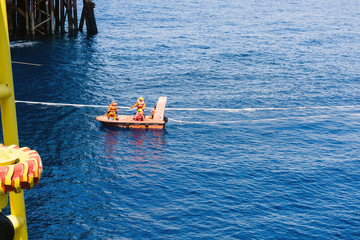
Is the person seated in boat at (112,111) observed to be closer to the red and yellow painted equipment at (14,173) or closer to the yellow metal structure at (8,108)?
the yellow metal structure at (8,108)

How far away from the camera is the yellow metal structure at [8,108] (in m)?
5.45

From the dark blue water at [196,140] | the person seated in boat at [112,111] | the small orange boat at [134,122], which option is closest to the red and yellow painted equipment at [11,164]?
the dark blue water at [196,140]

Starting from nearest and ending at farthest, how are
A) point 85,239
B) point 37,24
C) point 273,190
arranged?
point 85,239
point 273,190
point 37,24

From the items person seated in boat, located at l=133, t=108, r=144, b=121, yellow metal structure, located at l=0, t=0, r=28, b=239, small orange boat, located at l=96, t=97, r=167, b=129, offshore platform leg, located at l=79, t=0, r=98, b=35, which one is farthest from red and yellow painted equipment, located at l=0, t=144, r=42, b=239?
offshore platform leg, located at l=79, t=0, r=98, b=35

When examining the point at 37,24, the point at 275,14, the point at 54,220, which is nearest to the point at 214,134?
the point at 54,220

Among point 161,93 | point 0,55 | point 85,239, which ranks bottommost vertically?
point 85,239

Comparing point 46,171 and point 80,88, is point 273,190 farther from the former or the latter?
point 80,88

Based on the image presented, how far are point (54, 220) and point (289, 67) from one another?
5390cm

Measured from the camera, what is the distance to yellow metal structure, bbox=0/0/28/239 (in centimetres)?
545

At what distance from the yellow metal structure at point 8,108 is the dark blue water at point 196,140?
2372 centimetres

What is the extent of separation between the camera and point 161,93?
190 ft

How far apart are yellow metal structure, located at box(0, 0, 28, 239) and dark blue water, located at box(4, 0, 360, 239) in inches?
934

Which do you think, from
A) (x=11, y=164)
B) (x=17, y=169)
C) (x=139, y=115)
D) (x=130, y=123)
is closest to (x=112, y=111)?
(x=130, y=123)

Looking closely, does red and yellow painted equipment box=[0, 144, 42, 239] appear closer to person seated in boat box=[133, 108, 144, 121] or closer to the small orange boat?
the small orange boat
